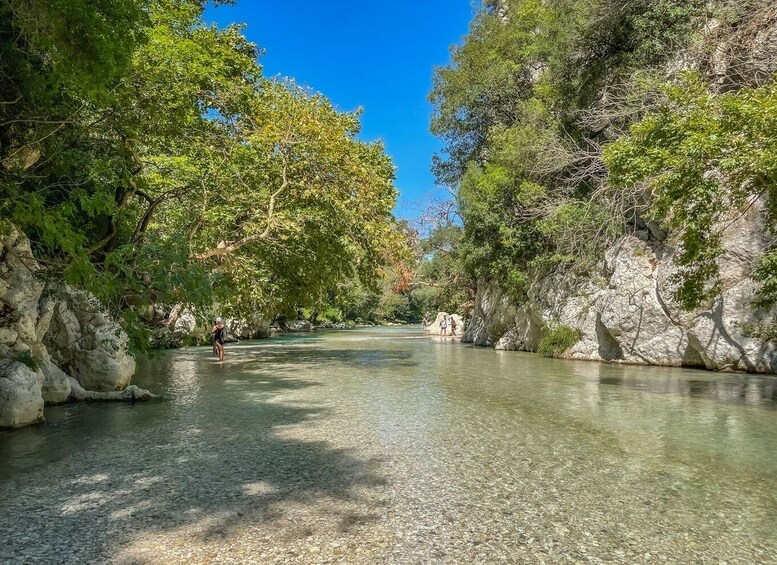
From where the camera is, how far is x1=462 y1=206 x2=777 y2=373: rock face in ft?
47.6

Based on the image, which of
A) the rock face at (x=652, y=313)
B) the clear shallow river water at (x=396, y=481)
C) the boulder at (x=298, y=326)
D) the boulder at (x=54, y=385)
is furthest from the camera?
the boulder at (x=298, y=326)

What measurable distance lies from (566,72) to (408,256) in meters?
11.4

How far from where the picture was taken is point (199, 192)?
14688 mm

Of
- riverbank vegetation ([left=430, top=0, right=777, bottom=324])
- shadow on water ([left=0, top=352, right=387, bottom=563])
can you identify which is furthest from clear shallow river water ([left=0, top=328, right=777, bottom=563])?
riverbank vegetation ([left=430, top=0, right=777, bottom=324])

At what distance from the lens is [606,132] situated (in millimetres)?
19203

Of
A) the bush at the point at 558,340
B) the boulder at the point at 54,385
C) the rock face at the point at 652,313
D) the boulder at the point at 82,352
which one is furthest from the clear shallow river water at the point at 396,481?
the bush at the point at 558,340

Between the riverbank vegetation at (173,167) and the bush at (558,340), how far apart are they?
26.1 feet

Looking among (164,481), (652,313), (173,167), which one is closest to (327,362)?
(173,167)

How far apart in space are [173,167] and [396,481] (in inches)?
449

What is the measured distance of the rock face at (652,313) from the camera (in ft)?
47.6

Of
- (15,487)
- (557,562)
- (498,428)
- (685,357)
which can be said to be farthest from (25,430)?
(685,357)

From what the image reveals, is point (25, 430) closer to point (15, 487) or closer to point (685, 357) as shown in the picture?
point (15, 487)

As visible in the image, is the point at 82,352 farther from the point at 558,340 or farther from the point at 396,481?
the point at 558,340

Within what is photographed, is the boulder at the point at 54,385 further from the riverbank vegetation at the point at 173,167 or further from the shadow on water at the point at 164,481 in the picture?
the shadow on water at the point at 164,481
